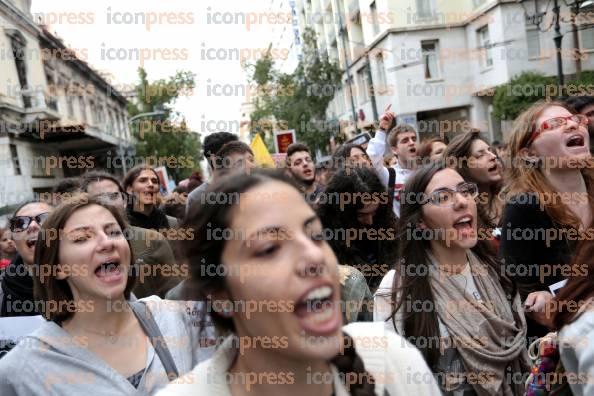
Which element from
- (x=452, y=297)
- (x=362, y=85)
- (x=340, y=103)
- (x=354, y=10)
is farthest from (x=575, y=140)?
(x=340, y=103)

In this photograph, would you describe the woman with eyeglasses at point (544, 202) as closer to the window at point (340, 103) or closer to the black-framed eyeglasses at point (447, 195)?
the black-framed eyeglasses at point (447, 195)

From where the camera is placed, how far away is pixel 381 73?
24.8m

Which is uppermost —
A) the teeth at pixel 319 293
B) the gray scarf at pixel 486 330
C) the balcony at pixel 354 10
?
the balcony at pixel 354 10

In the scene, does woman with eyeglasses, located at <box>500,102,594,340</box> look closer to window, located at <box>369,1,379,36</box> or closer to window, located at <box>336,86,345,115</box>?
window, located at <box>369,1,379,36</box>

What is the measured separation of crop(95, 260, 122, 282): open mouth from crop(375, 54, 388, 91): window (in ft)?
72.3

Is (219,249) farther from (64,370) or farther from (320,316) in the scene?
(64,370)

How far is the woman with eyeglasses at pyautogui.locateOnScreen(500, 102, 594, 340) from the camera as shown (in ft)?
9.28

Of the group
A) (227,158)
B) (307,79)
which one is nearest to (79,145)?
(307,79)

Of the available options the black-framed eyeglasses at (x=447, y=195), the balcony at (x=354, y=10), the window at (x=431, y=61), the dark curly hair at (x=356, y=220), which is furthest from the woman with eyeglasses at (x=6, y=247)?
the balcony at (x=354, y=10)

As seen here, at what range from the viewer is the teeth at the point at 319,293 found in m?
1.33

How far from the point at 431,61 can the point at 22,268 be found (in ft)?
71.7

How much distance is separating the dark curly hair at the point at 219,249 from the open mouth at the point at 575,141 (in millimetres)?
2304

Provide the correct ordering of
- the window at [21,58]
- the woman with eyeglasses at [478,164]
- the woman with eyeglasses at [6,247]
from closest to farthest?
the woman with eyeglasses at [478,164], the woman with eyeglasses at [6,247], the window at [21,58]

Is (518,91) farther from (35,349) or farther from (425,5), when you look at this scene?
(35,349)
